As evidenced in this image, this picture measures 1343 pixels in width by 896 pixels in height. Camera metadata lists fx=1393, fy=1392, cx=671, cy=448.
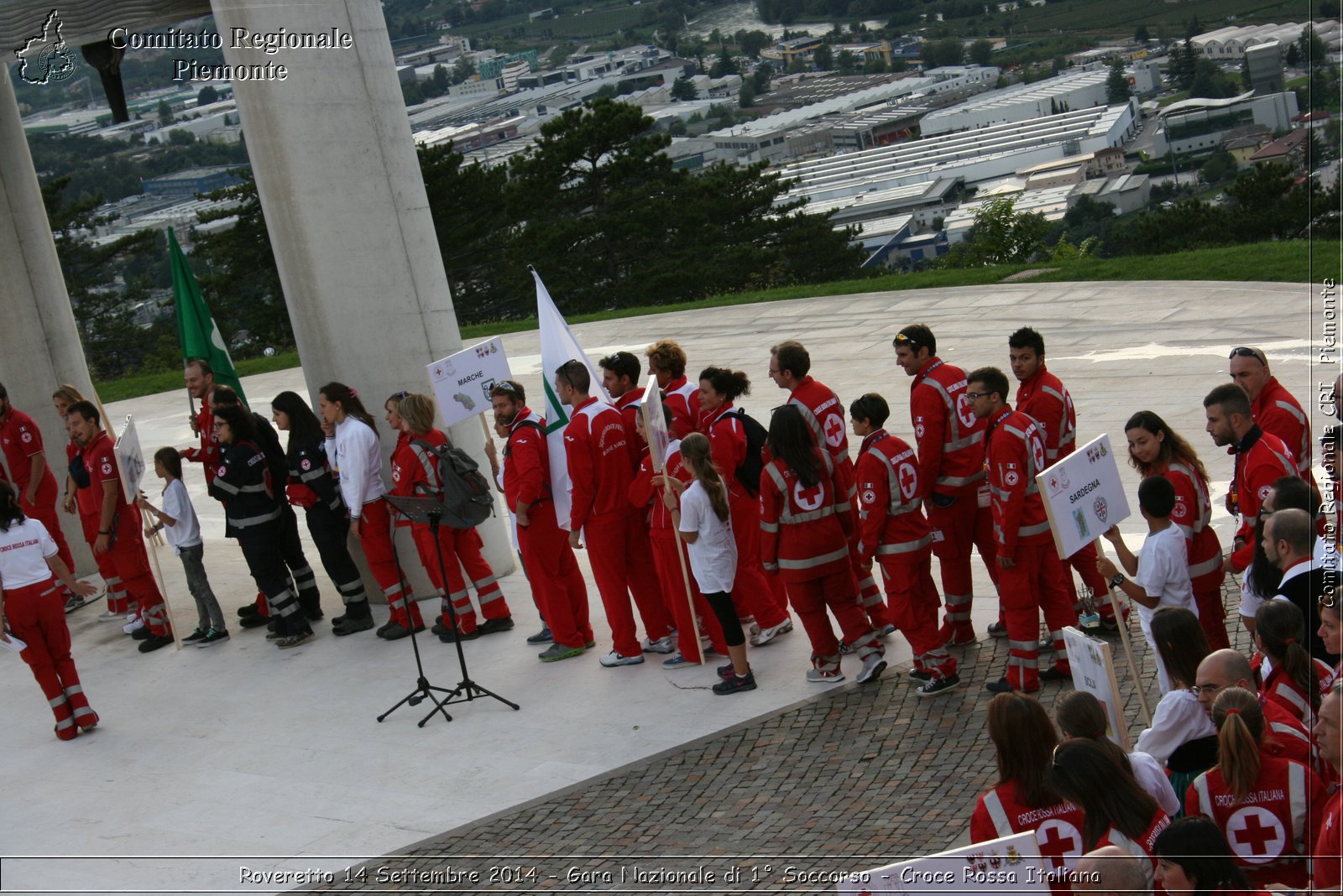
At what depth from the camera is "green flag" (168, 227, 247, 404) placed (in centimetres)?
1191

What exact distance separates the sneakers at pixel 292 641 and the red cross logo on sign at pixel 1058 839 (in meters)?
7.59

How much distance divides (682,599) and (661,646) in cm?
67

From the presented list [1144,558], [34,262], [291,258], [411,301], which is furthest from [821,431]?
[34,262]

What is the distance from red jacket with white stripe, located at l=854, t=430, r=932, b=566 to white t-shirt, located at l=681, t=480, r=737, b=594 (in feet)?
2.74

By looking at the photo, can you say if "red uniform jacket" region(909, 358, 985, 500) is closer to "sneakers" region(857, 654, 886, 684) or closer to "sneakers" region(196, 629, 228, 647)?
"sneakers" region(857, 654, 886, 684)

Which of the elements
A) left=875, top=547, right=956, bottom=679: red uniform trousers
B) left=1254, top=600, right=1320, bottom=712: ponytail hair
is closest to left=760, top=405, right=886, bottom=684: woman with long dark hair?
left=875, top=547, right=956, bottom=679: red uniform trousers

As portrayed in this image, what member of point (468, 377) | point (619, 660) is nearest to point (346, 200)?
point (468, 377)

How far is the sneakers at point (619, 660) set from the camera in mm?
9391

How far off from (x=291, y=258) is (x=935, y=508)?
218 inches

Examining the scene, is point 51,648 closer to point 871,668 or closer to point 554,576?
point 554,576

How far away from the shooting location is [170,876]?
7.53m

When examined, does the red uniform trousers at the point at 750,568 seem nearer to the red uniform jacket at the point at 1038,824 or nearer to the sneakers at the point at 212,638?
the red uniform jacket at the point at 1038,824

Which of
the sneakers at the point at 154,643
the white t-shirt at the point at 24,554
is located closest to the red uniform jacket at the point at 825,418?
the white t-shirt at the point at 24,554

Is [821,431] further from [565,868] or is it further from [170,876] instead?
[170,876]
